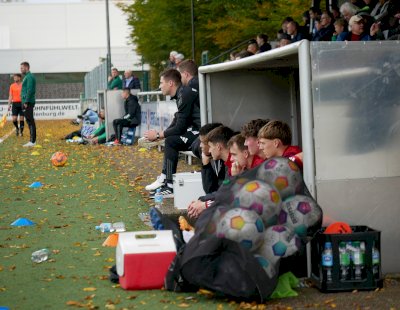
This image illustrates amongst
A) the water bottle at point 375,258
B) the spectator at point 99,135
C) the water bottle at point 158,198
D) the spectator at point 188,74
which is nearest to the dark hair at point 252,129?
the water bottle at point 375,258

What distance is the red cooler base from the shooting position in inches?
268

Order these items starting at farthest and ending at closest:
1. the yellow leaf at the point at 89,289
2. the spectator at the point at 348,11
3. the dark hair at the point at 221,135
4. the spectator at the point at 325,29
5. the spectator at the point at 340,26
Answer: the spectator at the point at 325,29, the spectator at the point at 348,11, the spectator at the point at 340,26, the dark hair at the point at 221,135, the yellow leaf at the point at 89,289

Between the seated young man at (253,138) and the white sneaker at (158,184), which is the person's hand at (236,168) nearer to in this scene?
the seated young man at (253,138)

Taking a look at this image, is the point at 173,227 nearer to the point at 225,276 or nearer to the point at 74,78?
the point at 225,276

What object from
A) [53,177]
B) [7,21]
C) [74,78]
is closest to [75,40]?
[7,21]

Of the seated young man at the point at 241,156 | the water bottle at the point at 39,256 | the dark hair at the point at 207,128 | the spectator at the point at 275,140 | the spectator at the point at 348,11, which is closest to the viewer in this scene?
the spectator at the point at 275,140

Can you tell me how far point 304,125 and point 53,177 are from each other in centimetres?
971

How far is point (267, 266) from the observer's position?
6.44 m

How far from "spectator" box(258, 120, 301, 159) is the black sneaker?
472 cm

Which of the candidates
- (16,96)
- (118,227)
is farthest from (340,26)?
(16,96)

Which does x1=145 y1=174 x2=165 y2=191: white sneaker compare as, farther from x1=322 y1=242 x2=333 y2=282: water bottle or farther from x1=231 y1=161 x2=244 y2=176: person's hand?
x1=322 y1=242 x2=333 y2=282: water bottle

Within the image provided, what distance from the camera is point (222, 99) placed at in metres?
10.5

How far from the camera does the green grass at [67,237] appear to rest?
6645 mm

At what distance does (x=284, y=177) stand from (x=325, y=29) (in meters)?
11.2
